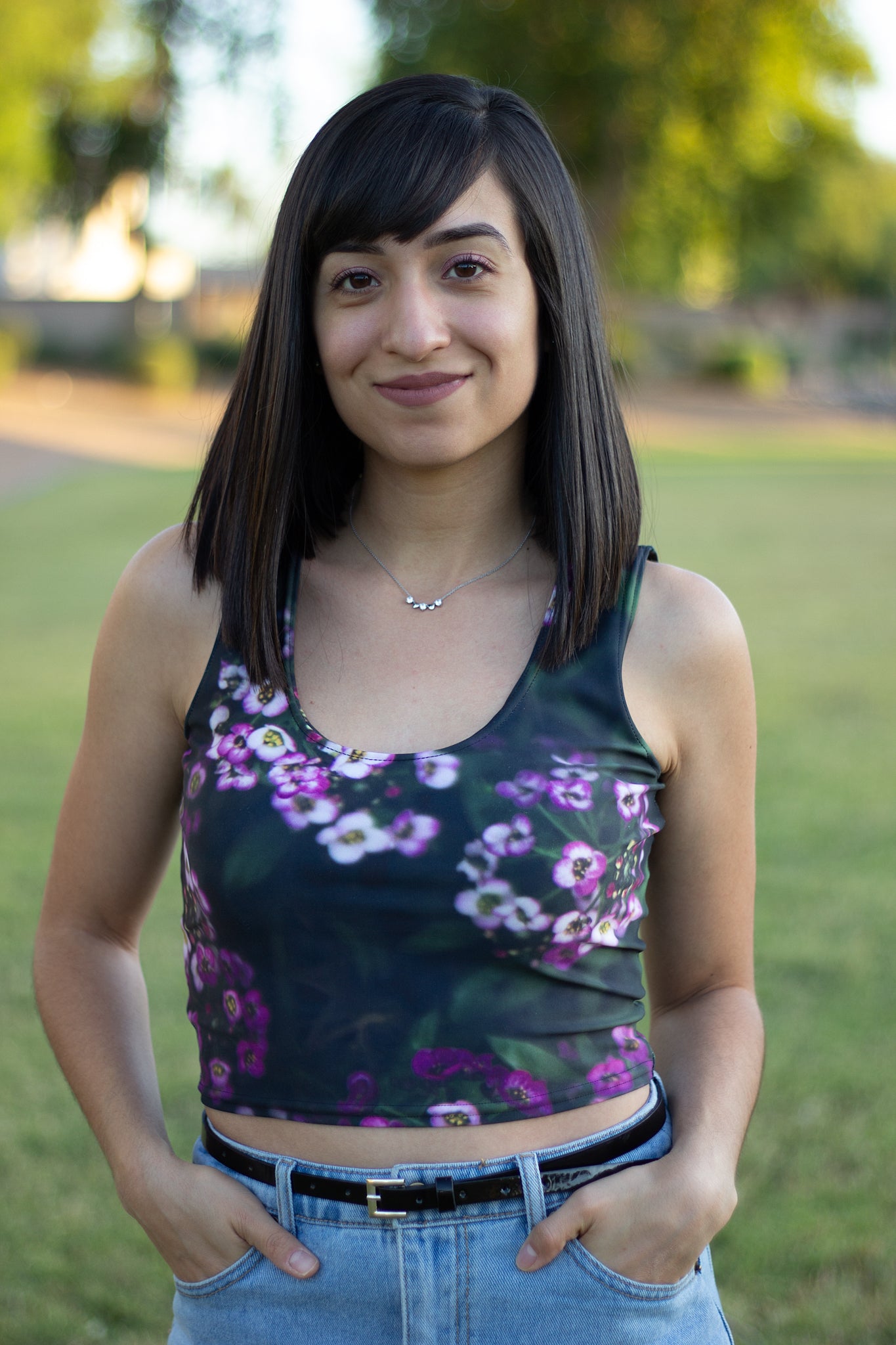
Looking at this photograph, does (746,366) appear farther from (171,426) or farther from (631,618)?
(631,618)

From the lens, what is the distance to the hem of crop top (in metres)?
1.35

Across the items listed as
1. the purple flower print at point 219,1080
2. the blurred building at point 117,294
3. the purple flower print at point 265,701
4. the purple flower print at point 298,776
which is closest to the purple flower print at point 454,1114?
the purple flower print at point 219,1080

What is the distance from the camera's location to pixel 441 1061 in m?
1.35

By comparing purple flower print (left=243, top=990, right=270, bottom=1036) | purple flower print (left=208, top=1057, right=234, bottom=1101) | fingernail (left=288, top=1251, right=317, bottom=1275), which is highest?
purple flower print (left=243, top=990, right=270, bottom=1036)

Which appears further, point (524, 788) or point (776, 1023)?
point (776, 1023)

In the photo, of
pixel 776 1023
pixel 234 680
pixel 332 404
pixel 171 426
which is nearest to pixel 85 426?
pixel 171 426

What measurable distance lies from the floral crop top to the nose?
0.38 metres

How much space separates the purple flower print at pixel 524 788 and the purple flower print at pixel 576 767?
0.02m

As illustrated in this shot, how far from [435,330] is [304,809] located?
0.54m

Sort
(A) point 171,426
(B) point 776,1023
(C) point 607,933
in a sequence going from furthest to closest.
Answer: (A) point 171,426, (B) point 776,1023, (C) point 607,933

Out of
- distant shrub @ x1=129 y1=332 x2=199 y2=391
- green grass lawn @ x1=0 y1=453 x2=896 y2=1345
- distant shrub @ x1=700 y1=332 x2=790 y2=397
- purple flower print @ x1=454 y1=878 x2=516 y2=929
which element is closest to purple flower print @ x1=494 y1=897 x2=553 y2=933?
purple flower print @ x1=454 y1=878 x2=516 y2=929

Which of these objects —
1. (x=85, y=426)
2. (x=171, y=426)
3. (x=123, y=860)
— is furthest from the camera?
(x=171, y=426)

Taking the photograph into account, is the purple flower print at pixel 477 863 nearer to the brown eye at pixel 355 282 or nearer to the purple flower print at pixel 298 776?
the purple flower print at pixel 298 776

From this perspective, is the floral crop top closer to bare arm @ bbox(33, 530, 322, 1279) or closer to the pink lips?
bare arm @ bbox(33, 530, 322, 1279)
